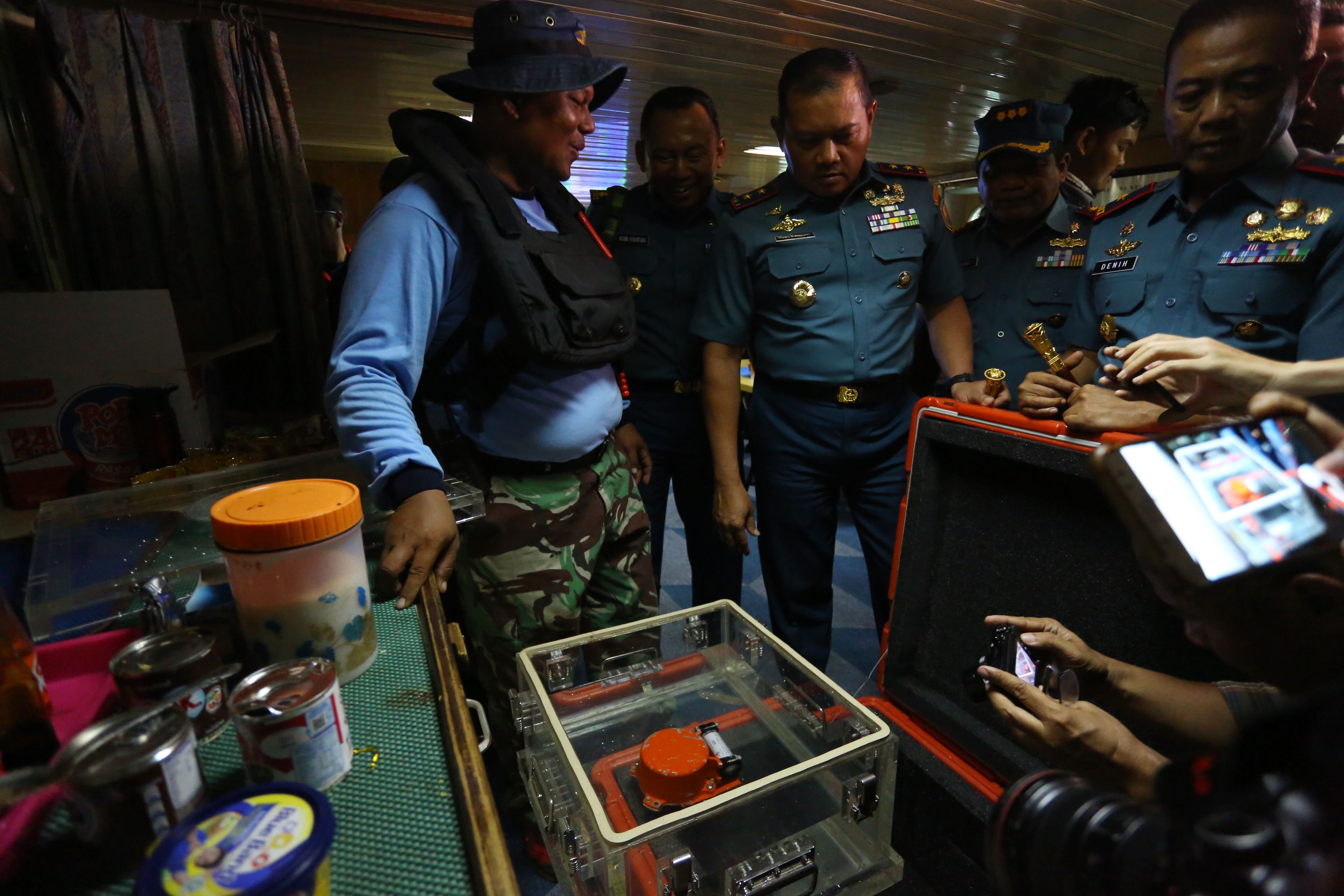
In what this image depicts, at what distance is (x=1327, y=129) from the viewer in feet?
4.86

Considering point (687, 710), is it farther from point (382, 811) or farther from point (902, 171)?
point (902, 171)

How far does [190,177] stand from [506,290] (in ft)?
4.47

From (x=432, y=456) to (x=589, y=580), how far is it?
0.61 m

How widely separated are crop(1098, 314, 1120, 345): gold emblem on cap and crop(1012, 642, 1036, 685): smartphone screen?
0.77 m

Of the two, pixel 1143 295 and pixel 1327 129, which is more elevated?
pixel 1327 129

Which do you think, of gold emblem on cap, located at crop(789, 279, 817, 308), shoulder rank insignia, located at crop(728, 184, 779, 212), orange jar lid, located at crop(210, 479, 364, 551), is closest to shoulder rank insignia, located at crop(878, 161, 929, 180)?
shoulder rank insignia, located at crop(728, 184, 779, 212)

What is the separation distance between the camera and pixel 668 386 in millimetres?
1963

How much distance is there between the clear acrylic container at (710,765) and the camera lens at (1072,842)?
1.30ft

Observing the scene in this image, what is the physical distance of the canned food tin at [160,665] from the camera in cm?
57

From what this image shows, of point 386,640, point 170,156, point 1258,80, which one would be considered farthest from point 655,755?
point 170,156

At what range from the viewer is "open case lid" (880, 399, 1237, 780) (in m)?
1.04

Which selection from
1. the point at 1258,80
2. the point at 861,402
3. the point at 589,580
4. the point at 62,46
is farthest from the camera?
the point at 861,402

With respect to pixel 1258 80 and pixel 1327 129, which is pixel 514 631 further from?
pixel 1327 129

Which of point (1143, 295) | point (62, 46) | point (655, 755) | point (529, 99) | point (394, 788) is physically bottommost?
point (655, 755)
